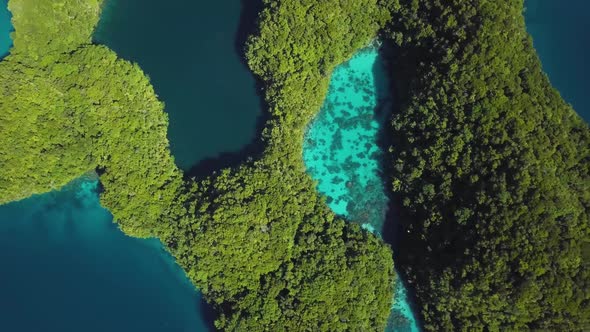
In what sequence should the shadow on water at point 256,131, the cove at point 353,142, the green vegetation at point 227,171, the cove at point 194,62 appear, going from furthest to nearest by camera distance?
1. the cove at point 194,62
2. the shadow on water at point 256,131
3. the cove at point 353,142
4. the green vegetation at point 227,171

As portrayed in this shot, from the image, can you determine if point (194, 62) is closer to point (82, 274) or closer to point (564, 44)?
point (82, 274)

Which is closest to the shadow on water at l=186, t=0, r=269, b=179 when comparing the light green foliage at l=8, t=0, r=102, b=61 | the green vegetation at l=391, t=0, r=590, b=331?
the green vegetation at l=391, t=0, r=590, b=331

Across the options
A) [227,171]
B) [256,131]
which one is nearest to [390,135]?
[256,131]

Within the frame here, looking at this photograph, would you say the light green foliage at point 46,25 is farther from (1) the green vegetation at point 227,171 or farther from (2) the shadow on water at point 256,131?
(2) the shadow on water at point 256,131

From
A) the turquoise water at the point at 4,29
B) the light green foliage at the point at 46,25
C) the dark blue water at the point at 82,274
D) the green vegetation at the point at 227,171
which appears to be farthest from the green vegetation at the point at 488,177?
the turquoise water at the point at 4,29

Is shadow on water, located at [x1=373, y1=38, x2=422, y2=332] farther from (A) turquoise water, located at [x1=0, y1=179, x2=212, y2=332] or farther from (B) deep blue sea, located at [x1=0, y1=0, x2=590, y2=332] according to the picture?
(A) turquoise water, located at [x1=0, y1=179, x2=212, y2=332]

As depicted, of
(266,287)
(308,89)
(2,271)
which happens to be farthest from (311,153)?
(2,271)
